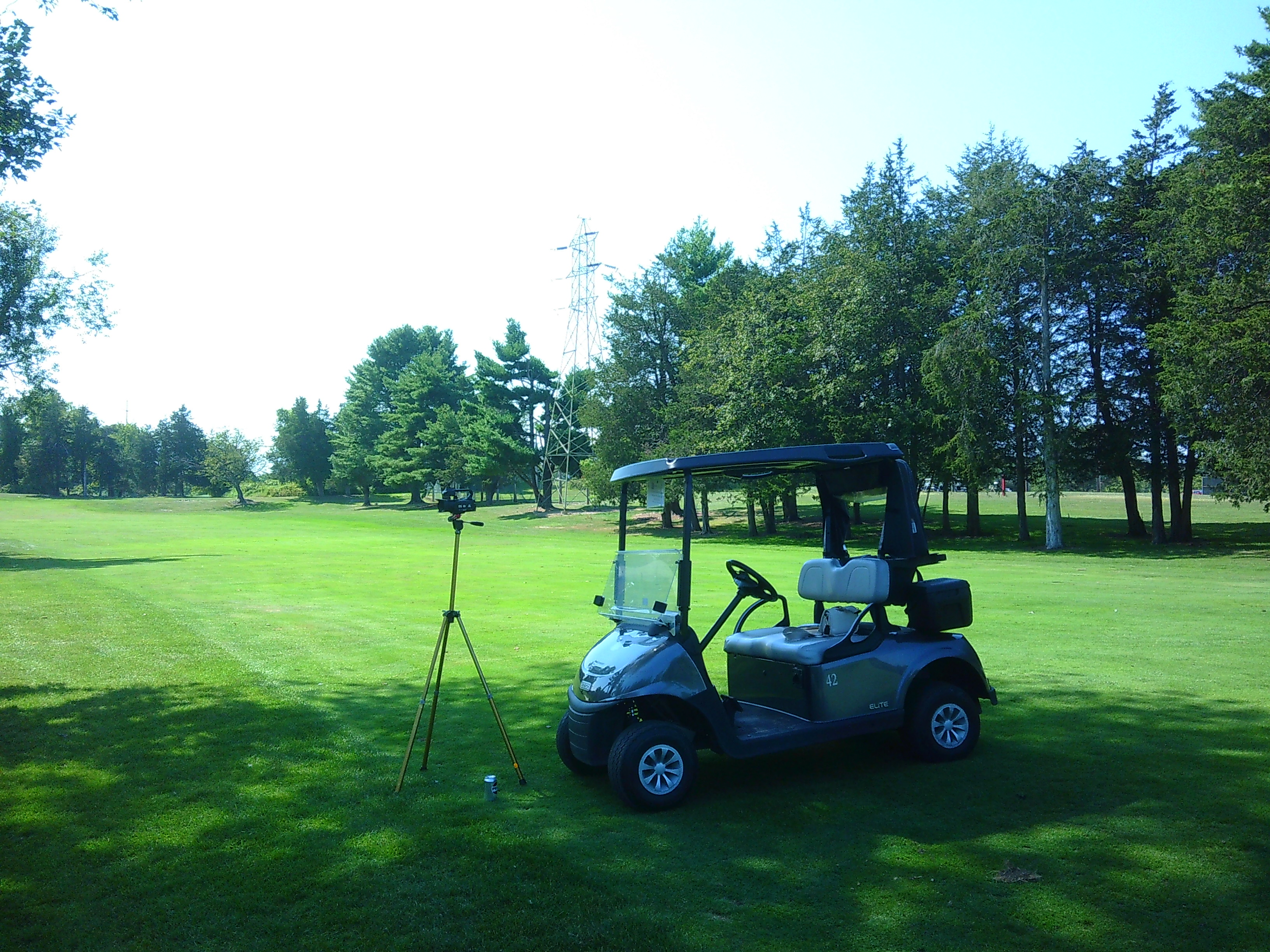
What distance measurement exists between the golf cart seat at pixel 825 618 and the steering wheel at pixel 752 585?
25 centimetres

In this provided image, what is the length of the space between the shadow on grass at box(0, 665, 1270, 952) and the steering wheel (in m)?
1.40

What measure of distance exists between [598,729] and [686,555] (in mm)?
1375

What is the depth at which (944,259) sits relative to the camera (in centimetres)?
4350

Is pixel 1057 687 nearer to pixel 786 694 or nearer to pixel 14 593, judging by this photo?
pixel 786 694

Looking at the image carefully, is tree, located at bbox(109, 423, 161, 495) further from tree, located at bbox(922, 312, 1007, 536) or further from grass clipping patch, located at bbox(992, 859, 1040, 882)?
grass clipping patch, located at bbox(992, 859, 1040, 882)

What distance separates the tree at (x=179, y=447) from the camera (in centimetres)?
10694

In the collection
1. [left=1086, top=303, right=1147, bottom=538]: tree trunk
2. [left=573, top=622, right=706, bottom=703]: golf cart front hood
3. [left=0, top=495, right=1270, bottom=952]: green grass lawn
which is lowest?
[left=0, top=495, right=1270, bottom=952]: green grass lawn

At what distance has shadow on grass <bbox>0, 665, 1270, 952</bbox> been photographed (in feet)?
14.5

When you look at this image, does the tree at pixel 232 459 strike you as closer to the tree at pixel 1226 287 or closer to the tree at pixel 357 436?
the tree at pixel 357 436

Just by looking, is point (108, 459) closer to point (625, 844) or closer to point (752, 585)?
point (752, 585)

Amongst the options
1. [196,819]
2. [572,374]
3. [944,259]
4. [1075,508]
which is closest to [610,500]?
[572,374]

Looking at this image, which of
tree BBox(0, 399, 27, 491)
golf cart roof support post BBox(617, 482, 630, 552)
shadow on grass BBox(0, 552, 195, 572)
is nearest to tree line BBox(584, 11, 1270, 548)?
shadow on grass BBox(0, 552, 195, 572)

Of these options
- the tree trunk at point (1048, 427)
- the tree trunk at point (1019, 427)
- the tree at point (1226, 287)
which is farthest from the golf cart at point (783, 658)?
the tree trunk at point (1019, 427)

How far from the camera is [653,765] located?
6098mm
